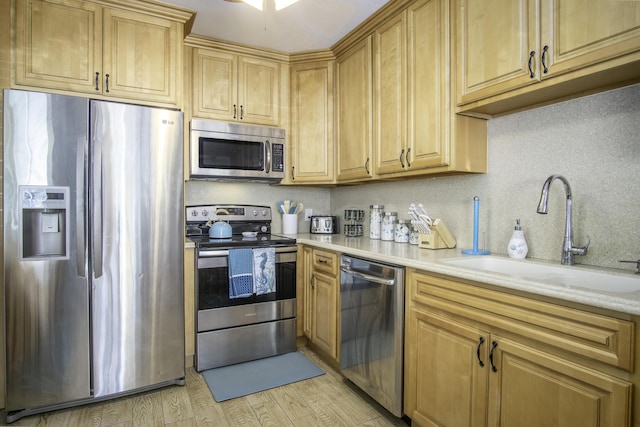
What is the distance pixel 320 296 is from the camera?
2672 millimetres

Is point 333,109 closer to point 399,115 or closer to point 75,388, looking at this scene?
point 399,115

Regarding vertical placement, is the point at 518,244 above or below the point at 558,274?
above

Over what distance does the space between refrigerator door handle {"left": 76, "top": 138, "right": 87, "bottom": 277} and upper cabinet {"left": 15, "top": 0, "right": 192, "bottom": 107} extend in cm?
45

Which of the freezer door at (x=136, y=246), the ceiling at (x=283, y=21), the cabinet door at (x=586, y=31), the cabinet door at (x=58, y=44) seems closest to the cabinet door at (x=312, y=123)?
the ceiling at (x=283, y=21)

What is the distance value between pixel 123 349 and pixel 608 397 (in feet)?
7.63

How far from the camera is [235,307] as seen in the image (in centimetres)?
261

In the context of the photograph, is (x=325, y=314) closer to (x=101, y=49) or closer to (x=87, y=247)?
(x=87, y=247)

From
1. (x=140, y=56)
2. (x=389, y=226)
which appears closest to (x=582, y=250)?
(x=389, y=226)

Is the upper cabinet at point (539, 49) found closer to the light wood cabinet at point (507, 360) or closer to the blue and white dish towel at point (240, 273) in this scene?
the light wood cabinet at point (507, 360)

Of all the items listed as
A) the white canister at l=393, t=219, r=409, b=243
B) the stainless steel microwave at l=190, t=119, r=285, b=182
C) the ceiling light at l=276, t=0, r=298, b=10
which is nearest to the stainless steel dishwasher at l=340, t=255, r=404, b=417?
the white canister at l=393, t=219, r=409, b=243

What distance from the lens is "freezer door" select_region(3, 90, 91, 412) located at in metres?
1.94

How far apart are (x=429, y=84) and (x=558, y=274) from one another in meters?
1.21

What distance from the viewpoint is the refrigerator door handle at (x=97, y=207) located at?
2064 mm

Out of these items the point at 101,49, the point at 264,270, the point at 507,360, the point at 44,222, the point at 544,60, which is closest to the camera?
the point at 507,360
